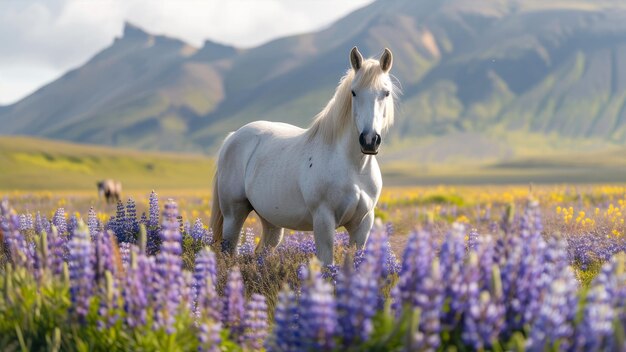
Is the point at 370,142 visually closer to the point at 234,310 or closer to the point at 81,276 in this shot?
the point at 234,310

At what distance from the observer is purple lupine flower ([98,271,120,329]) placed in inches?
138

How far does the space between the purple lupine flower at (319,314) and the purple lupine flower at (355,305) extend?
0.17 ft

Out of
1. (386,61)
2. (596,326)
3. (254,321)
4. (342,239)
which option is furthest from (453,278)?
(342,239)

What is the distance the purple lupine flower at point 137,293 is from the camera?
353 centimetres

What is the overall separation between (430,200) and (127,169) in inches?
4622

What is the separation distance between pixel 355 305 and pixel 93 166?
437ft

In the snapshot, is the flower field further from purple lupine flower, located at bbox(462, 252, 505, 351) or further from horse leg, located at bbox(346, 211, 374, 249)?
horse leg, located at bbox(346, 211, 374, 249)

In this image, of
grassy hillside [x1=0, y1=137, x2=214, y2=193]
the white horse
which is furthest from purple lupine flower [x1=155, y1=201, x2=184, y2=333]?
grassy hillside [x1=0, y1=137, x2=214, y2=193]

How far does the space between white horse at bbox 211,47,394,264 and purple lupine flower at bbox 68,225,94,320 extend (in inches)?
122

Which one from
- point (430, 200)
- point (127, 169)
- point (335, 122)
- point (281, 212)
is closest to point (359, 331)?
point (335, 122)

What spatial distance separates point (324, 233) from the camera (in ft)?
21.9

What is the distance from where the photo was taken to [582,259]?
8.44 meters

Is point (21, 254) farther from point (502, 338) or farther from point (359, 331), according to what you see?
point (502, 338)

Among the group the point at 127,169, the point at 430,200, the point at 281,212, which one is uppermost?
the point at 127,169
